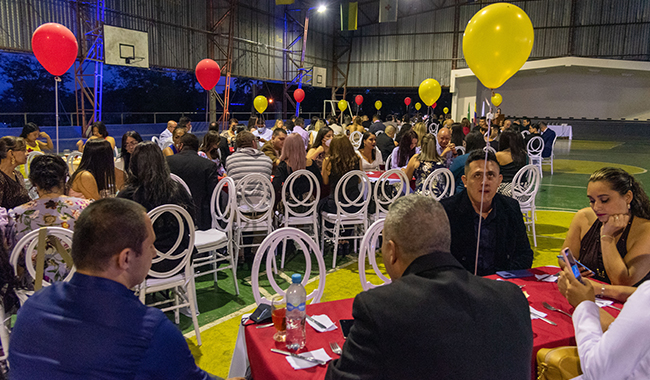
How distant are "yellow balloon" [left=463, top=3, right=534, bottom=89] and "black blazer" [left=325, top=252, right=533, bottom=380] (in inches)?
94.2

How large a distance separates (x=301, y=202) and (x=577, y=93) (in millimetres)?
19231

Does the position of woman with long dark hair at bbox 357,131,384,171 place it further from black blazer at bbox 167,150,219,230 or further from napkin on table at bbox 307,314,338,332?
napkin on table at bbox 307,314,338,332

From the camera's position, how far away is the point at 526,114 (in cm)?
2033

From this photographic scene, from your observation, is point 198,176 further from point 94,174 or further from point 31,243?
point 31,243

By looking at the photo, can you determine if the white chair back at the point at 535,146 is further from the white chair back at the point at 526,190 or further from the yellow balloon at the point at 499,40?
the yellow balloon at the point at 499,40

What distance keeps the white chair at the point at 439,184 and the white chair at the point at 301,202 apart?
3.84ft

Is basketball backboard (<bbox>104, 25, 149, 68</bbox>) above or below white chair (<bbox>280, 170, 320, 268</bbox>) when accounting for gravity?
above

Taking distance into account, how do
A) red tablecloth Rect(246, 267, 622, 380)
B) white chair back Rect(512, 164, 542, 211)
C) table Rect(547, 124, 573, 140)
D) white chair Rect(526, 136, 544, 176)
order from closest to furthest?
red tablecloth Rect(246, 267, 622, 380) → white chair back Rect(512, 164, 542, 211) → white chair Rect(526, 136, 544, 176) → table Rect(547, 124, 573, 140)

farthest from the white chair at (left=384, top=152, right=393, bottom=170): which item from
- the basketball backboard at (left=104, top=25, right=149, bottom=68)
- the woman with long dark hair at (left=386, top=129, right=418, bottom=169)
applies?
the basketball backboard at (left=104, top=25, right=149, bottom=68)

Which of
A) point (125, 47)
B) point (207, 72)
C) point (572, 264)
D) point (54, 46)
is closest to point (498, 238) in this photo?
point (572, 264)

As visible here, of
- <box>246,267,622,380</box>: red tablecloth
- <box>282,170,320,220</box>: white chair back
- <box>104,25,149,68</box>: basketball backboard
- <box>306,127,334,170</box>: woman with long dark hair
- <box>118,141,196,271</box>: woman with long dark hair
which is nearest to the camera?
<box>246,267,622,380</box>: red tablecloth

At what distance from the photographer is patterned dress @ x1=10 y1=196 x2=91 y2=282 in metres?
2.43

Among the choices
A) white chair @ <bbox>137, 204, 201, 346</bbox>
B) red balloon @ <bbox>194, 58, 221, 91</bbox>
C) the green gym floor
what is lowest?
the green gym floor

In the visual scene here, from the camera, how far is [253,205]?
4309 millimetres
